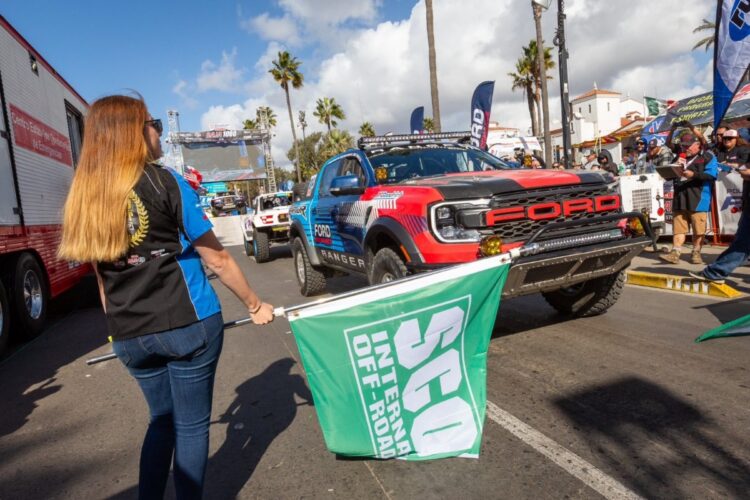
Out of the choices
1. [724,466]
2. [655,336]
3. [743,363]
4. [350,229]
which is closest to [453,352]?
[724,466]

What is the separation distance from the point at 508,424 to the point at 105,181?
248 cm

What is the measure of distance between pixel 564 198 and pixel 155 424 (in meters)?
3.37

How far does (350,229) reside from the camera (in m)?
5.66

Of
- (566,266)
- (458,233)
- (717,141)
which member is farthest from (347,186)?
(717,141)

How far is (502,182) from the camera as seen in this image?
4.11m

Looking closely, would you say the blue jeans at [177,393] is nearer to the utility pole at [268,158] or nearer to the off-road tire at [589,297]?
the off-road tire at [589,297]

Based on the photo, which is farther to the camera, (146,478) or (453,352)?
(453,352)

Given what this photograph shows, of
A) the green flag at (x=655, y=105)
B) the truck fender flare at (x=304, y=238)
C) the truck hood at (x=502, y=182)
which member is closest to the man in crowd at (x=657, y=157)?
the truck hood at (x=502, y=182)

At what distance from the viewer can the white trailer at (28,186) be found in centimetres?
575

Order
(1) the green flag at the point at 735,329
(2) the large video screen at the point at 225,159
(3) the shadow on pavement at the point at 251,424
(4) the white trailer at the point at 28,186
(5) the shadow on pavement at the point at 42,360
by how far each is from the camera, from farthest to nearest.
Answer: (2) the large video screen at the point at 225,159 < (4) the white trailer at the point at 28,186 < (5) the shadow on pavement at the point at 42,360 < (1) the green flag at the point at 735,329 < (3) the shadow on pavement at the point at 251,424

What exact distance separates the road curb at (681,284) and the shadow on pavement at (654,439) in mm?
3075

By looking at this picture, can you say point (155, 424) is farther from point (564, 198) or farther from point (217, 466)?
point (564, 198)

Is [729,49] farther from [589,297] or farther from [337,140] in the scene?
[337,140]

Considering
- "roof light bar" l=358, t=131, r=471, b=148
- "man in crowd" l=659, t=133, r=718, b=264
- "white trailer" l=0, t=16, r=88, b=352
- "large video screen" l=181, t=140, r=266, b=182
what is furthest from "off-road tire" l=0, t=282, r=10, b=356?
"large video screen" l=181, t=140, r=266, b=182
